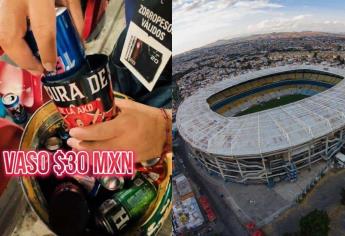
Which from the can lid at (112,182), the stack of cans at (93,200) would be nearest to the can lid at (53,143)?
the stack of cans at (93,200)

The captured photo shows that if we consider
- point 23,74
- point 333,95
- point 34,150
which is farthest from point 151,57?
point 333,95

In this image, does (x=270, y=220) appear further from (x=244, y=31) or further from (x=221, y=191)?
(x=244, y=31)

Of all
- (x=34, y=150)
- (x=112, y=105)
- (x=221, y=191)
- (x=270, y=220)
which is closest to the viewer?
(x=112, y=105)

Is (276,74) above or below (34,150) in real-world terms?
above

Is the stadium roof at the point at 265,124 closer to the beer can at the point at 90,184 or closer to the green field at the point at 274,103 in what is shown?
the green field at the point at 274,103

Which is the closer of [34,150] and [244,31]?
[34,150]

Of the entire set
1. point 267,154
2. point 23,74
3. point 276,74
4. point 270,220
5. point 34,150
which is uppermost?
point 23,74

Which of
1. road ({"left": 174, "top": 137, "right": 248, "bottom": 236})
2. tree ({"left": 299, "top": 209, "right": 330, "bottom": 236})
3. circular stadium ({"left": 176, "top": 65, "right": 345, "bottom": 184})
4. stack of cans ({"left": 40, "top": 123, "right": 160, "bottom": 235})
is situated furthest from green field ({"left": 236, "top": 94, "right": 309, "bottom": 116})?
stack of cans ({"left": 40, "top": 123, "right": 160, "bottom": 235})
